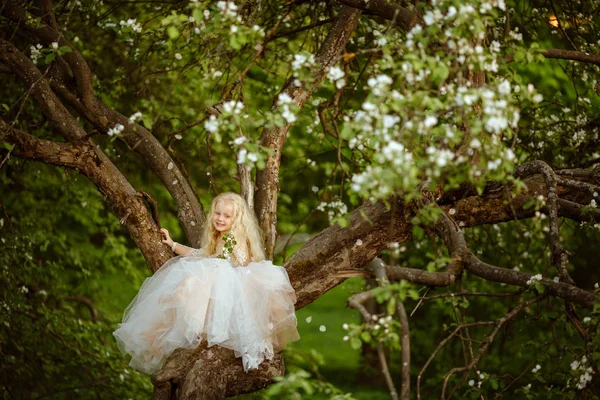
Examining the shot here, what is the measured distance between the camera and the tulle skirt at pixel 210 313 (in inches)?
168

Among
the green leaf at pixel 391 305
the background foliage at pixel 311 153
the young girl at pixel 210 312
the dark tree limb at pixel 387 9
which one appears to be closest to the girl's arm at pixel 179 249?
the young girl at pixel 210 312

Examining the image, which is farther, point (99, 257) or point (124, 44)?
point (99, 257)

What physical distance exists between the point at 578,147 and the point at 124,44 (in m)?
4.71

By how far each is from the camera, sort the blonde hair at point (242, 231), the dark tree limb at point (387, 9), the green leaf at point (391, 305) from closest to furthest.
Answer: the green leaf at point (391, 305), the dark tree limb at point (387, 9), the blonde hair at point (242, 231)

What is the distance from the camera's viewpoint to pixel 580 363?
3.54 meters

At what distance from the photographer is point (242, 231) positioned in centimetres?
498

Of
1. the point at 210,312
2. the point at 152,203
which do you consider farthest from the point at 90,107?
the point at 210,312

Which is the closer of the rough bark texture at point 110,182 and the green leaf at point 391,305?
the green leaf at point 391,305

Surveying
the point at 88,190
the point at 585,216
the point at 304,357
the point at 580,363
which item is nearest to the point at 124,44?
the point at 88,190

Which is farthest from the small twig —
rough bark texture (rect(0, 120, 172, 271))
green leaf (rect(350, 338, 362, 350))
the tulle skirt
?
green leaf (rect(350, 338, 362, 350))

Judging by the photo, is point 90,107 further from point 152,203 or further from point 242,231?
point 242,231

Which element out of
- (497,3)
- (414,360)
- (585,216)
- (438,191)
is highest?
(497,3)

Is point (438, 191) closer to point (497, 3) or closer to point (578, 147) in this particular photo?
point (497, 3)

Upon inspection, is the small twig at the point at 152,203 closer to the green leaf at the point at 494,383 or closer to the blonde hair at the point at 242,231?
the blonde hair at the point at 242,231
